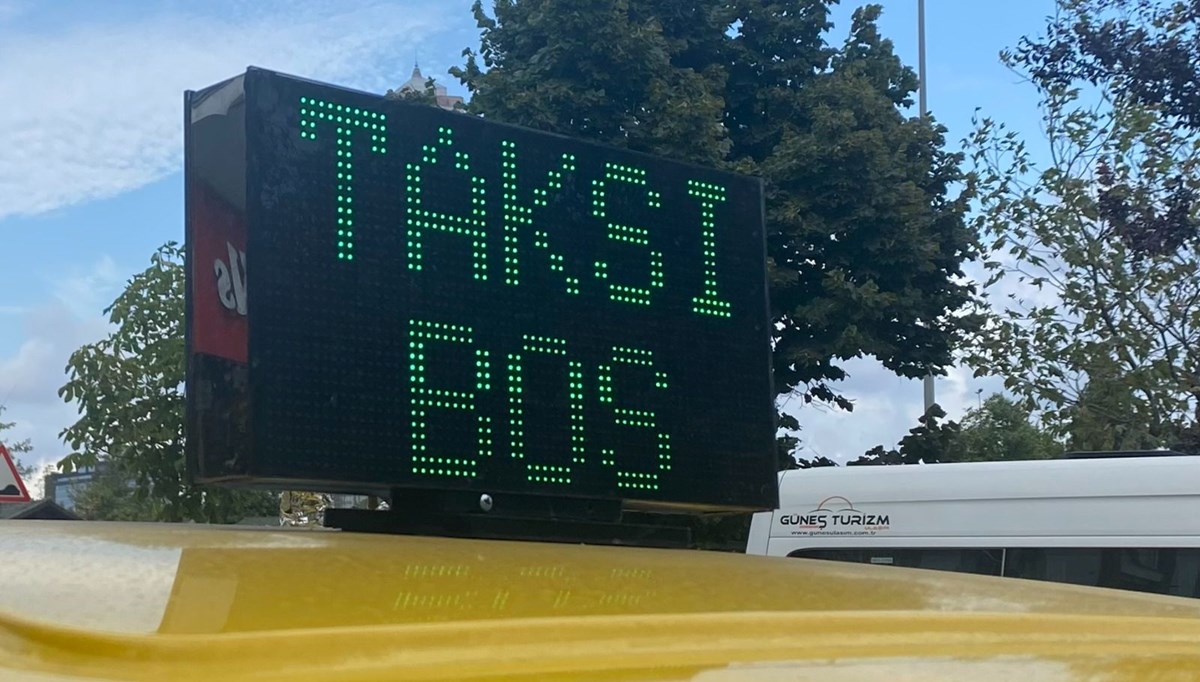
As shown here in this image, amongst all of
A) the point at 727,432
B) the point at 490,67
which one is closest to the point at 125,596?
the point at 727,432

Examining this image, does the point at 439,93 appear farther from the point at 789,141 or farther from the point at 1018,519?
the point at 1018,519

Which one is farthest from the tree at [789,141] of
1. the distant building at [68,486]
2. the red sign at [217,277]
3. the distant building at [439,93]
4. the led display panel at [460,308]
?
the distant building at [68,486]

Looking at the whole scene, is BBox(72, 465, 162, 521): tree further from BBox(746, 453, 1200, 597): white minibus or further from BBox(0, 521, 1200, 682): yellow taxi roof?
BBox(0, 521, 1200, 682): yellow taxi roof

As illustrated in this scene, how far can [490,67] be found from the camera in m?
14.9

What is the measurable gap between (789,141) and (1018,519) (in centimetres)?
782

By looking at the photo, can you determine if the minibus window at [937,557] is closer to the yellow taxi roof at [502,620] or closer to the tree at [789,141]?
the yellow taxi roof at [502,620]

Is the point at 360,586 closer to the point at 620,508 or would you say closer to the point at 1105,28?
the point at 620,508

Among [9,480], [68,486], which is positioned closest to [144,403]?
[9,480]

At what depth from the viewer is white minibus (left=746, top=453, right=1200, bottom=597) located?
5.74 metres

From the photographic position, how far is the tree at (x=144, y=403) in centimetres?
1391

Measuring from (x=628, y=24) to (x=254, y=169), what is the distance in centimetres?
1092

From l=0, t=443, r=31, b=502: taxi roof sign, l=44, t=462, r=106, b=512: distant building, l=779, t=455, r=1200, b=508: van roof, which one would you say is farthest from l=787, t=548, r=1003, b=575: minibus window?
l=44, t=462, r=106, b=512: distant building

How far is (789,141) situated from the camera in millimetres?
13500

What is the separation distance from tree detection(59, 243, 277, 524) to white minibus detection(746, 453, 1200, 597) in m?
8.01
